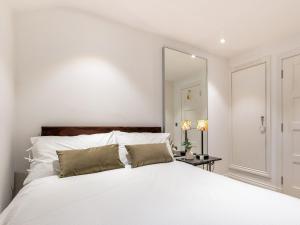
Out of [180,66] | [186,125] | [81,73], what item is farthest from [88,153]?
[180,66]

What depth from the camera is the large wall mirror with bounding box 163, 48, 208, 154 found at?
2.91 m

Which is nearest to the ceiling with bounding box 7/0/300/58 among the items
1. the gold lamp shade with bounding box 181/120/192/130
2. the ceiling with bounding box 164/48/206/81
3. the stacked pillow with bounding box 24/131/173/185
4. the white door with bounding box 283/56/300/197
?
the ceiling with bounding box 164/48/206/81

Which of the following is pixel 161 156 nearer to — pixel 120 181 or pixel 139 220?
pixel 120 181

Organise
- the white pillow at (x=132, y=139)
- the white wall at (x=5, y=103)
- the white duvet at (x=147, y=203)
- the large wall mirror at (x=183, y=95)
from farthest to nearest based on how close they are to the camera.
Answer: the large wall mirror at (x=183, y=95), the white pillow at (x=132, y=139), the white wall at (x=5, y=103), the white duvet at (x=147, y=203)

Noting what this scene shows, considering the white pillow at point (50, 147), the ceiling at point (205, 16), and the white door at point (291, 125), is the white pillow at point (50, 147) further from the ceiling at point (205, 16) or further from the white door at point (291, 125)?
the white door at point (291, 125)

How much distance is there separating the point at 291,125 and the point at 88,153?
2.81 meters

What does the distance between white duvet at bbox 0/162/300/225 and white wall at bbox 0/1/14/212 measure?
1.43 feet

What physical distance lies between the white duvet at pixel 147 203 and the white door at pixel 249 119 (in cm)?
202

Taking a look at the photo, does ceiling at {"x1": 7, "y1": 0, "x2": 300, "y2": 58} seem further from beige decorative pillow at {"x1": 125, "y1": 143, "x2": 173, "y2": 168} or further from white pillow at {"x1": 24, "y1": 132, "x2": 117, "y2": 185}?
beige decorative pillow at {"x1": 125, "y1": 143, "x2": 173, "y2": 168}

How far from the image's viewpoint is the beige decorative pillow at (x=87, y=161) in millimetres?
1666

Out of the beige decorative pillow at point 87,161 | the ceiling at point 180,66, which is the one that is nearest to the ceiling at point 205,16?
the ceiling at point 180,66

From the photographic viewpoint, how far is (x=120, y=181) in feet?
5.09

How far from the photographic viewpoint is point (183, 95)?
3021 mm

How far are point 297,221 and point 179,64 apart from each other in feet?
8.05
